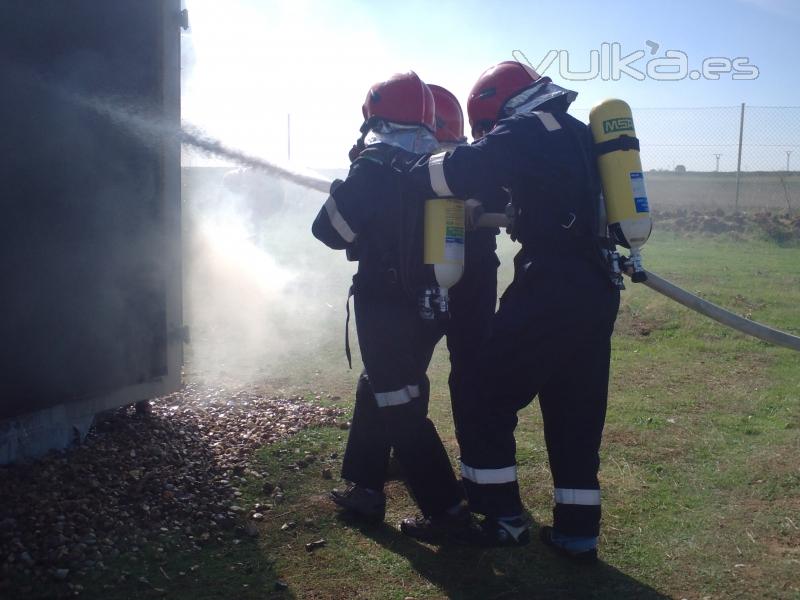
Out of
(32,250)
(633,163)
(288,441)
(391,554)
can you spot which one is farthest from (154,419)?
(633,163)

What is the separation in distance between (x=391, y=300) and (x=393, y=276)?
12 cm

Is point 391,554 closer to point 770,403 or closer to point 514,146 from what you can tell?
point 514,146

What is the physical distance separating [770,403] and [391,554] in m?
3.69

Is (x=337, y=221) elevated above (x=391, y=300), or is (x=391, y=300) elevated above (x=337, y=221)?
(x=337, y=221)

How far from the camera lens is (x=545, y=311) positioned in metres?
3.26

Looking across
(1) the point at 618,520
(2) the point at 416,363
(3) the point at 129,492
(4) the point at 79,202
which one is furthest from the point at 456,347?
(4) the point at 79,202

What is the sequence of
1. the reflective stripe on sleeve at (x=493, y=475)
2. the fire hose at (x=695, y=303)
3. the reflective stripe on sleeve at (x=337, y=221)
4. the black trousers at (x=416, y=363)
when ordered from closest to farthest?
the reflective stripe on sleeve at (x=493, y=475) → the reflective stripe on sleeve at (x=337, y=221) → the black trousers at (x=416, y=363) → the fire hose at (x=695, y=303)

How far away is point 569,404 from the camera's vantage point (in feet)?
11.3

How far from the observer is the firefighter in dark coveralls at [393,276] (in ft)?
11.5

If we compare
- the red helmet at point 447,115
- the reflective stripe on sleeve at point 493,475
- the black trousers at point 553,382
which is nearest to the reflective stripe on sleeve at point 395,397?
the black trousers at point 553,382

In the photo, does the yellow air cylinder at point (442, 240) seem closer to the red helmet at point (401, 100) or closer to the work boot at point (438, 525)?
the red helmet at point (401, 100)

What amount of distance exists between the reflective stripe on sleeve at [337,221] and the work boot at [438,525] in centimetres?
143

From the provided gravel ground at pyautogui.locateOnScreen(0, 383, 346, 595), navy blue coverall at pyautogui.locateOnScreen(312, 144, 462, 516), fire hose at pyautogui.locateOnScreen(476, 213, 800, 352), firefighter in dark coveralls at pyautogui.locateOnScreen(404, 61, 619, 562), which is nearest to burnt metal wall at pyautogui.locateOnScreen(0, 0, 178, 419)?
gravel ground at pyautogui.locateOnScreen(0, 383, 346, 595)

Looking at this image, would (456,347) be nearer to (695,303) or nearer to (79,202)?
(695,303)
